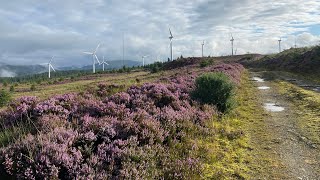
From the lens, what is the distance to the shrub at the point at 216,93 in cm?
1683

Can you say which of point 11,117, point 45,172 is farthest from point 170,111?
point 45,172

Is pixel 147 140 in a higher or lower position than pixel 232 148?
higher

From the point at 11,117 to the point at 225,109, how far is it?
10207 mm

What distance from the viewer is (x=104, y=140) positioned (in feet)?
28.5

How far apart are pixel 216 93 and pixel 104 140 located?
9427mm

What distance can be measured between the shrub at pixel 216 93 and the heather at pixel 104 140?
2687 millimetres

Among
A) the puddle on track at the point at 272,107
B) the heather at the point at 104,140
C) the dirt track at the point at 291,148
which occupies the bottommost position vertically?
the dirt track at the point at 291,148

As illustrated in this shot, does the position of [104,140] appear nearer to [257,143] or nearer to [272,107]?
[257,143]

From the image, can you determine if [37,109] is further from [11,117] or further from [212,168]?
[212,168]

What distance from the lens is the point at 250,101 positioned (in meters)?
22.6

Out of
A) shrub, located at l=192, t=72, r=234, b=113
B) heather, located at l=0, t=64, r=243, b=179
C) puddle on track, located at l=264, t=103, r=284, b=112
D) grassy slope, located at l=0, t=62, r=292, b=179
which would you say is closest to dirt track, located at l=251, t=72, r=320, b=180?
grassy slope, located at l=0, t=62, r=292, b=179

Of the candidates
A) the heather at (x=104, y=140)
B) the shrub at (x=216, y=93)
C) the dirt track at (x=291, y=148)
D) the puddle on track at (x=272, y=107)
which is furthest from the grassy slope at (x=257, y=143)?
the heather at (x=104, y=140)

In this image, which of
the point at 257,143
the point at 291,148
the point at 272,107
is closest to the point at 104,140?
the point at 257,143

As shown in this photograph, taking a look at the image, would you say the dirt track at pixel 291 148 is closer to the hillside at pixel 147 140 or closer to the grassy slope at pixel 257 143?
the hillside at pixel 147 140
